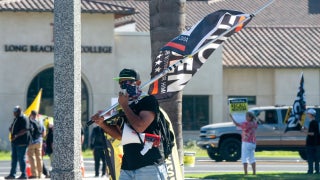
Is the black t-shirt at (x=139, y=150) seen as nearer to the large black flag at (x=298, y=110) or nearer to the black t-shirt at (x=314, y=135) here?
the black t-shirt at (x=314, y=135)

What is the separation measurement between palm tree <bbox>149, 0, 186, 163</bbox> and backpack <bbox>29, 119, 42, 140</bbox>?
23.0 feet

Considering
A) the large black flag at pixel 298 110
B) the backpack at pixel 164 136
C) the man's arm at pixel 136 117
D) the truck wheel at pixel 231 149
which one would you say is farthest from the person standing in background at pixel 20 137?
the man's arm at pixel 136 117

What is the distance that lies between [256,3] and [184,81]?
44.7m

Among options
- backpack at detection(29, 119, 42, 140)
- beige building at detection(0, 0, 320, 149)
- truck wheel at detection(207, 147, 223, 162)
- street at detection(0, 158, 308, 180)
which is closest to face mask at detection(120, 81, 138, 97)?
backpack at detection(29, 119, 42, 140)

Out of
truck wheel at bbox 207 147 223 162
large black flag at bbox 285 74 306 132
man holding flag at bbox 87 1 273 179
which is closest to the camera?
man holding flag at bbox 87 1 273 179

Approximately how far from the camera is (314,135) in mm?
22594

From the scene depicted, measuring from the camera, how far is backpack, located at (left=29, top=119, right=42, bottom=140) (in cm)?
2194

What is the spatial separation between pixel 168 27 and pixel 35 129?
766cm

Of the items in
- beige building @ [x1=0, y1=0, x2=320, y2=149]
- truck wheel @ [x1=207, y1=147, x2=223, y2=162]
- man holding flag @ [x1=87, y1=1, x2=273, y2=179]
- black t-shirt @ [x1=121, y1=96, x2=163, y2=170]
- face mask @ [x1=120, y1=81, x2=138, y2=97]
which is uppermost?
beige building @ [x1=0, y1=0, x2=320, y2=149]

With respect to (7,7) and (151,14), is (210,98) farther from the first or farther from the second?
(151,14)

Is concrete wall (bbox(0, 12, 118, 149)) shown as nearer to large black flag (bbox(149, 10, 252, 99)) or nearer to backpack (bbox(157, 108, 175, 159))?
large black flag (bbox(149, 10, 252, 99))

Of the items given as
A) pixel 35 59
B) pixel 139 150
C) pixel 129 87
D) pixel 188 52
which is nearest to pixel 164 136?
pixel 139 150

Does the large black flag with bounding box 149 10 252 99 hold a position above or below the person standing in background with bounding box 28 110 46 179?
above

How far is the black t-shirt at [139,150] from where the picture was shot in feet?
28.9
